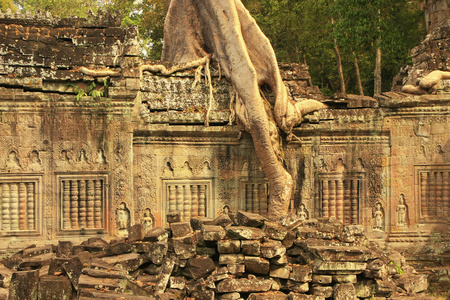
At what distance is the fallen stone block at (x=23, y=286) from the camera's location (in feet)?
24.7

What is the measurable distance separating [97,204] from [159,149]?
1488 millimetres

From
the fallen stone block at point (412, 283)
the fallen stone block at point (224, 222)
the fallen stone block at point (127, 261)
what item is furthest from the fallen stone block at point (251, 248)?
the fallen stone block at point (412, 283)

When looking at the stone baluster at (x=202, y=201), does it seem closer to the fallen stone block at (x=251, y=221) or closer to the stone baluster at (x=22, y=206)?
the fallen stone block at (x=251, y=221)

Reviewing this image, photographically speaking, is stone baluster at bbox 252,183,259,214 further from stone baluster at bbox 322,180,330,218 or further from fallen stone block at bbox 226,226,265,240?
fallen stone block at bbox 226,226,265,240

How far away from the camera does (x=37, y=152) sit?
1043 cm

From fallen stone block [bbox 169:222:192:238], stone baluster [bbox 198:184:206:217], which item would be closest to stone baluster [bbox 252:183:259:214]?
stone baluster [bbox 198:184:206:217]

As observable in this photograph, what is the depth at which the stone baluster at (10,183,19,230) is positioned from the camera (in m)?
10.4

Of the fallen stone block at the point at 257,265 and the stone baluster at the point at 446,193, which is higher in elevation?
the stone baluster at the point at 446,193

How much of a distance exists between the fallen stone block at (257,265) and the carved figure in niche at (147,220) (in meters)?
3.46

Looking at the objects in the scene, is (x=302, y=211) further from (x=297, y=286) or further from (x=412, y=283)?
(x=297, y=286)

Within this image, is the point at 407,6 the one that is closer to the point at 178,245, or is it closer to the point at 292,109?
the point at 292,109

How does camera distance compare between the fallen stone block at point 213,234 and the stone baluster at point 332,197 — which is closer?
the fallen stone block at point 213,234

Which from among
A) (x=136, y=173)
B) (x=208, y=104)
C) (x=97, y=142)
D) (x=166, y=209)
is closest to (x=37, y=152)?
(x=97, y=142)

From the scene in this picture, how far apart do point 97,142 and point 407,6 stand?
49.5 feet
